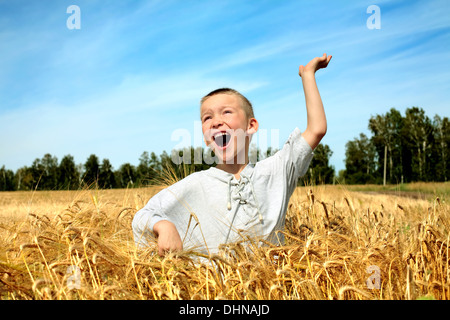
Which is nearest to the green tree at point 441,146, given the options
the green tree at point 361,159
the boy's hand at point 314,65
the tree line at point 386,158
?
the tree line at point 386,158

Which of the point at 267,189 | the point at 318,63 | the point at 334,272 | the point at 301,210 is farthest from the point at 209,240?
the point at 301,210

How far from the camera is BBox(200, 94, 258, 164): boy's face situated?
2549mm

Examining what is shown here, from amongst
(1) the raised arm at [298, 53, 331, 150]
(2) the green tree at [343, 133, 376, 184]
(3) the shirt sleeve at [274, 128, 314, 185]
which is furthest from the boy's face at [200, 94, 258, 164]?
(2) the green tree at [343, 133, 376, 184]

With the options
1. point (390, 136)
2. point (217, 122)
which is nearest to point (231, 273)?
point (217, 122)

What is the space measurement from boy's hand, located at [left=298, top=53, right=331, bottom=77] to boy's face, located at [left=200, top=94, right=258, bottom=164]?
503 mm

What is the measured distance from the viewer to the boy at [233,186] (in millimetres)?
2412

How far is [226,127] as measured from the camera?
2.56 meters

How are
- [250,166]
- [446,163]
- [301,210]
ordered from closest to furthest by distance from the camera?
1. [250,166]
2. [301,210]
3. [446,163]

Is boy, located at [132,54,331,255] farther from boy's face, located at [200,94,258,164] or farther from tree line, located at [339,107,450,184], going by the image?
tree line, located at [339,107,450,184]

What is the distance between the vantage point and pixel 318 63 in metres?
Result: 2.54

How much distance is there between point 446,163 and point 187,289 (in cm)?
4916

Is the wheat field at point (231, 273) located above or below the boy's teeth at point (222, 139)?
below

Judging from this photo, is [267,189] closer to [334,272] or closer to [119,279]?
[334,272]

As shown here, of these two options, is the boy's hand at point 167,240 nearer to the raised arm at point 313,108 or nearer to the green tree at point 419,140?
the raised arm at point 313,108
